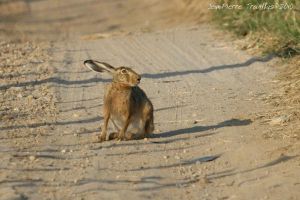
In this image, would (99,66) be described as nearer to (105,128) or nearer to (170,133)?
(105,128)

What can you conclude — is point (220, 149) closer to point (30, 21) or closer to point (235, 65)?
point (235, 65)

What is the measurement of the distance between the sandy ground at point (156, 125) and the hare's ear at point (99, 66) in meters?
Result: 0.67

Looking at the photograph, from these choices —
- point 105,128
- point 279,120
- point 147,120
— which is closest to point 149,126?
point 147,120

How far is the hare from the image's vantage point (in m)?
8.61

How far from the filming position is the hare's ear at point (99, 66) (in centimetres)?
879

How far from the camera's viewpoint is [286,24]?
13656 mm

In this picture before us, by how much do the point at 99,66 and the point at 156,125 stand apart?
1.06 metres

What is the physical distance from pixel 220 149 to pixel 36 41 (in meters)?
10.1

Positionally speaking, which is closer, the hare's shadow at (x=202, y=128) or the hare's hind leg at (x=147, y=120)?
the hare's hind leg at (x=147, y=120)

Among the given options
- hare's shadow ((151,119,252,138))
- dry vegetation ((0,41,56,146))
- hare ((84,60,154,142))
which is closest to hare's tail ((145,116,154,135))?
hare ((84,60,154,142))

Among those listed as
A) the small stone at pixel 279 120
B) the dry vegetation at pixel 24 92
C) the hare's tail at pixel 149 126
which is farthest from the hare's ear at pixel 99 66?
the small stone at pixel 279 120

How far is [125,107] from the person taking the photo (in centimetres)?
861

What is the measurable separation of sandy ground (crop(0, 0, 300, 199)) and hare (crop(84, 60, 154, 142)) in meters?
0.16

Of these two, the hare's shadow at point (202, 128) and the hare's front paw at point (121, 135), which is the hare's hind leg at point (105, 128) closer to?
Answer: the hare's front paw at point (121, 135)
